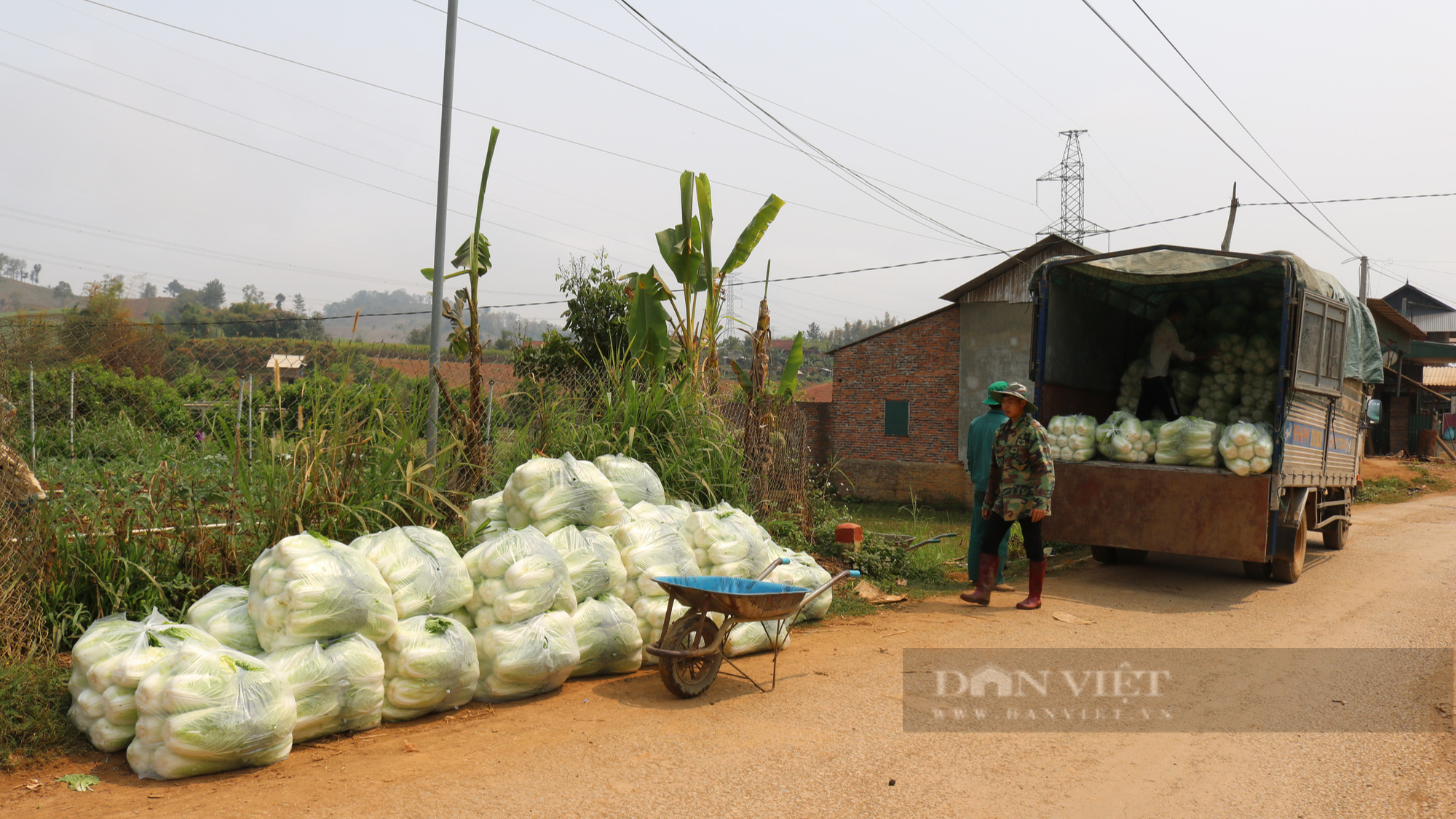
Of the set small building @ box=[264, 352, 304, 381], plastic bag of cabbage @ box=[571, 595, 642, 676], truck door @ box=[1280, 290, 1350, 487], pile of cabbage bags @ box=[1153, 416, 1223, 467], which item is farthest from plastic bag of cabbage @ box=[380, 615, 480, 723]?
truck door @ box=[1280, 290, 1350, 487]

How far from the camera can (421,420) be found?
6.73m

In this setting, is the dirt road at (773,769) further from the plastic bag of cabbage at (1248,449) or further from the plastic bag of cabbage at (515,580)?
the plastic bag of cabbage at (1248,449)

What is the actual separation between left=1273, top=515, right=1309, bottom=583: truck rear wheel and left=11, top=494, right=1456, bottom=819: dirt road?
14.9ft

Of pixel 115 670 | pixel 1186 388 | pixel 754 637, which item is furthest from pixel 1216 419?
pixel 115 670

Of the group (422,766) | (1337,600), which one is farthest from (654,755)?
(1337,600)

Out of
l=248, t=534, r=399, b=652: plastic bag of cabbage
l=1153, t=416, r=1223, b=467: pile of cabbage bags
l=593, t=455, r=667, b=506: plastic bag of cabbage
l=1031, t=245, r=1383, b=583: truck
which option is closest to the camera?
l=248, t=534, r=399, b=652: plastic bag of cabbage

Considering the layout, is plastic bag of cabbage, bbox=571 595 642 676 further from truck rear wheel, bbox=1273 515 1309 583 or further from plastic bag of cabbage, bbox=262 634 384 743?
truck rear wheel, bbox=1273 515 1309 583

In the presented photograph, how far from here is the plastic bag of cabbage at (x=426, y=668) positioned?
14.8 feet

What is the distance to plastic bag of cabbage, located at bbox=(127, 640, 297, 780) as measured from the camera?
3.71m

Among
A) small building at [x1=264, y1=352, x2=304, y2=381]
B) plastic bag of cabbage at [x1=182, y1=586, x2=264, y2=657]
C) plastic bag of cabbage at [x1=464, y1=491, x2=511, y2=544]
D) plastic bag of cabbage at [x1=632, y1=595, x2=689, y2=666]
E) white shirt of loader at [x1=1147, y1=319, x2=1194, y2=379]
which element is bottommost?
plastic bag of cabbage at [x1=632, y1=595, x2=689, y2=666]

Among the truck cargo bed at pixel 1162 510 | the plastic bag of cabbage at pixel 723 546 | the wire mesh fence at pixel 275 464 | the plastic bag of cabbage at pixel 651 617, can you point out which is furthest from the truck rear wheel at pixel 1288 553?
the plastic bag of cabbage at pixel 651 617

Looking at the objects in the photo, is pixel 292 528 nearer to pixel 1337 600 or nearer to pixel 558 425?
pixel 558 425

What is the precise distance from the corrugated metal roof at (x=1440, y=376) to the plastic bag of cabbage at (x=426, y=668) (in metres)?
38.9

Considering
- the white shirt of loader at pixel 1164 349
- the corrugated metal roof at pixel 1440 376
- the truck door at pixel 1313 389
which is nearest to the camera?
the truck door at pixel 1313 389
